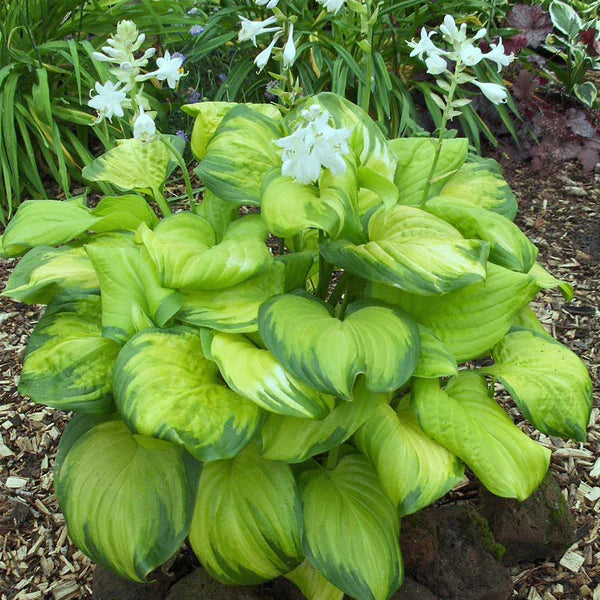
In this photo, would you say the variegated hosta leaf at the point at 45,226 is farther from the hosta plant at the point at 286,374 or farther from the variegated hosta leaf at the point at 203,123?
the variegated hosta leaf at the point at 203,123

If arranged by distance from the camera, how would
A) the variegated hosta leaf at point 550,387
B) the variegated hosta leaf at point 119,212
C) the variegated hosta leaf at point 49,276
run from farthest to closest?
the variegated hosta leaf at point 119,212 → the variegated hosta leaf at point 49,276 → the variegated hosta leaf at point 550,387

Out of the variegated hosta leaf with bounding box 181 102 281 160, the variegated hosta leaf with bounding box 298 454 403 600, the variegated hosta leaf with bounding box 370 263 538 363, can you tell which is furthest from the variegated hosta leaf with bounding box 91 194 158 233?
the variegated hosta leaf with bounding box 298 454 403 600

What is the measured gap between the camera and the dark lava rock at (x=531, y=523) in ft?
5.98

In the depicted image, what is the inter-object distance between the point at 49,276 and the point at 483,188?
1147 mm

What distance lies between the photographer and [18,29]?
3549 millimetres

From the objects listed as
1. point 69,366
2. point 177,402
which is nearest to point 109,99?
point 69,366

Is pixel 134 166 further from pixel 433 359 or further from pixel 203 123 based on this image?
pixel 433 359

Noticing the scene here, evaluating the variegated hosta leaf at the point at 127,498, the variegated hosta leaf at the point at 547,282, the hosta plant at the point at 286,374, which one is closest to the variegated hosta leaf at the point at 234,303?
the hosta plant at the point at 286,374

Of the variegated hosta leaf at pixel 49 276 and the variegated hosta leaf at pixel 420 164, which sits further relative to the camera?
the variegated hosta leaf at pixel 420 164

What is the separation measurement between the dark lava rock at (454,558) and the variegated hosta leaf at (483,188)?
2.69ft

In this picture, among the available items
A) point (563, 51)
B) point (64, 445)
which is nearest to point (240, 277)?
point (64, 445)

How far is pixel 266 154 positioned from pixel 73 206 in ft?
1.69

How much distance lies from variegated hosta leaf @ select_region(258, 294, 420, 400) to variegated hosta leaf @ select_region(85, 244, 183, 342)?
223 millimetres

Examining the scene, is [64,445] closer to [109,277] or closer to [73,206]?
[109,277]
